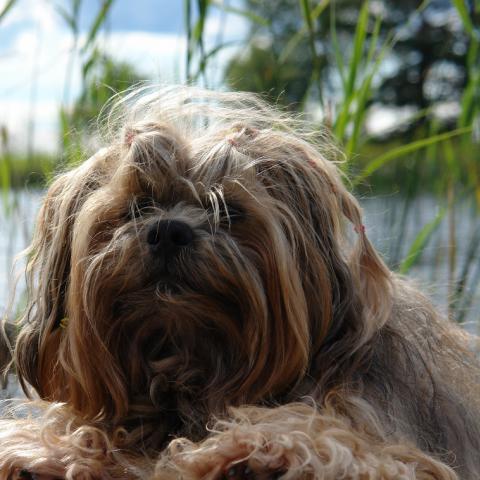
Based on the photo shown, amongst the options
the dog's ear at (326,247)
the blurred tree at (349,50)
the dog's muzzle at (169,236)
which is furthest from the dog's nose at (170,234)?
the blurred tree at (349,50)

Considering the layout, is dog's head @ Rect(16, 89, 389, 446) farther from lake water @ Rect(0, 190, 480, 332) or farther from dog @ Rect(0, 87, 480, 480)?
lake water @ Rect(0, 190, 480, 332)

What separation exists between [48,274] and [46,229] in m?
0.19

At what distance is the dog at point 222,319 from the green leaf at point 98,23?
2.84 feet

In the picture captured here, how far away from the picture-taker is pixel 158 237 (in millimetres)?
2176

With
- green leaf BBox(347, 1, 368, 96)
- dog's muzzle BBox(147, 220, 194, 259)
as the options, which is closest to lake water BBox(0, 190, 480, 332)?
green leaf BBox(347, 1, 368, 96)

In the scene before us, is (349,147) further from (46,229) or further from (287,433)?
(287,433)

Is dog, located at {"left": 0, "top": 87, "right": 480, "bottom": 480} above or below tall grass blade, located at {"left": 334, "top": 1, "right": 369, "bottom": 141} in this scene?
below

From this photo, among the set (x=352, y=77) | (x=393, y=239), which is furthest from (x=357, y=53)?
(x=393, y=239)

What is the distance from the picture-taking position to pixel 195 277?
218 centimetres

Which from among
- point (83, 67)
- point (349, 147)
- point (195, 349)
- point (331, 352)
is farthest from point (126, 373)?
point (83, 67)

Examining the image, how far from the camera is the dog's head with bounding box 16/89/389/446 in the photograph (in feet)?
7.30

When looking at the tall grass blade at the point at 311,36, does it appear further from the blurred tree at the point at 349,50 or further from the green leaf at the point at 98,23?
the green leaf at the point at 98,23

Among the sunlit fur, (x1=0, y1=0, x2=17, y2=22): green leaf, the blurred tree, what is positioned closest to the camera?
the sunlit fur

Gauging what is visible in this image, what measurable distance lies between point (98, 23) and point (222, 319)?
5.37ft
